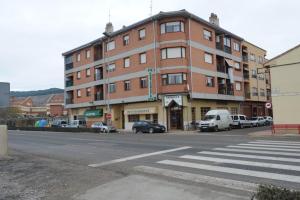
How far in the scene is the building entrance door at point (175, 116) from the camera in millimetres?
35688

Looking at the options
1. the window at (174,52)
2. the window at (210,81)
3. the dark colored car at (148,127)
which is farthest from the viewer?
the window at (210,81)

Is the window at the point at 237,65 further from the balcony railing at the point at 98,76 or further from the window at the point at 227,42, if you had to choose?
the balcony railing at the point at 98,76

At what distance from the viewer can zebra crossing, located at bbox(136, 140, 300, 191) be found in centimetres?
775

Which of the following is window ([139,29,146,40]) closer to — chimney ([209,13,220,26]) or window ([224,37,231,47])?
chimney ([209,13,220,26])

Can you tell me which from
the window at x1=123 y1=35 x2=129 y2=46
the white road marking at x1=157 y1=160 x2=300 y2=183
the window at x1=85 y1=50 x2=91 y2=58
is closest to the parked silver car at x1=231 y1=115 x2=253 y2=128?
the window at x1=123 y1=35 x2=129 y2=46

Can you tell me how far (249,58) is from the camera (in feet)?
168

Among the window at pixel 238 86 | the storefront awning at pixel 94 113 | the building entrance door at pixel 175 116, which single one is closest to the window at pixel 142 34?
the building entrance door at pixel 175 116

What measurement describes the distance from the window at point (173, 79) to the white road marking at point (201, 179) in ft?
84.5

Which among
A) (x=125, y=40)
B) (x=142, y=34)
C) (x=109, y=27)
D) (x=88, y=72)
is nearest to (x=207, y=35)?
(x=142, y=34)

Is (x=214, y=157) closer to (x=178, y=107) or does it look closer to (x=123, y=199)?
(x=123, y=199)

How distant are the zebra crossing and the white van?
801 inches

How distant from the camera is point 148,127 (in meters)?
34.3

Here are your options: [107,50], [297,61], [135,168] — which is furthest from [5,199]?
[107,50]

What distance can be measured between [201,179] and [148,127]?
26260 mm
